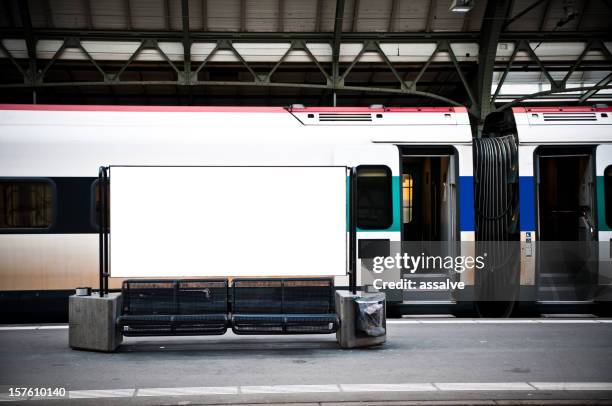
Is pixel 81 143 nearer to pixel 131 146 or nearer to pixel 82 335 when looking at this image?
pixel 131 146

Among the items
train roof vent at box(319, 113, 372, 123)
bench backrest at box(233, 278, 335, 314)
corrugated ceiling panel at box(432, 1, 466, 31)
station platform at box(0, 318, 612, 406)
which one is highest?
corrugated ceiling panel at box(432, 1, 466, 31)

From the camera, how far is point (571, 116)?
40.4ft

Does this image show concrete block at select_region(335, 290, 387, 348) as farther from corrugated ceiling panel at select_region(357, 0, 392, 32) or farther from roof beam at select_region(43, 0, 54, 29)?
roof beam at select_region(43, 0, 54, 29)

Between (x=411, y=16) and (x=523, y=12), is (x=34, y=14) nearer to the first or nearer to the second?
(x=411, y=16)

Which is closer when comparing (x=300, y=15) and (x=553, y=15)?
(x=300, y=15)

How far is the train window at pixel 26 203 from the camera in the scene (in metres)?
10.9

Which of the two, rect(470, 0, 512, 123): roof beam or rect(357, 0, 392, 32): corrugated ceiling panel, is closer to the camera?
rect(470, 0, 512, 123): roof beam

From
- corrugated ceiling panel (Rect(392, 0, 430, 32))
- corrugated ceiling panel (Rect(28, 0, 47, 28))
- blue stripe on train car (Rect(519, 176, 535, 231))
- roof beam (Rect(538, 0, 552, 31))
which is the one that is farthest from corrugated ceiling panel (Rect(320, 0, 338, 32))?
blue stripe on train car (Rect(519, 176, 535, 231))

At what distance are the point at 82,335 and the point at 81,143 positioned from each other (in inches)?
144

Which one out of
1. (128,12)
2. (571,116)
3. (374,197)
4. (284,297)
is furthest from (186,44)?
(284,297)

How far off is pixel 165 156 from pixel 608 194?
7609 mm

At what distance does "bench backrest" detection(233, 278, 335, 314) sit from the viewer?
8.90 m

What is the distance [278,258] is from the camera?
915cm

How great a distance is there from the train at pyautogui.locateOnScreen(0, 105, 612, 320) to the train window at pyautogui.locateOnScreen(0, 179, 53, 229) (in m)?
0.02
